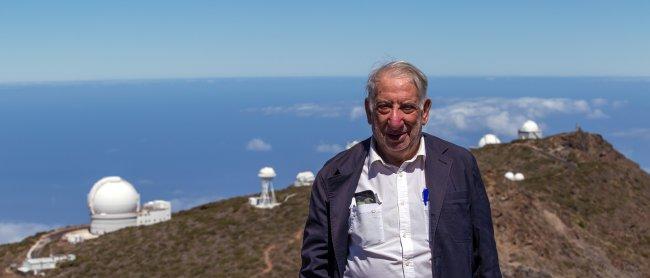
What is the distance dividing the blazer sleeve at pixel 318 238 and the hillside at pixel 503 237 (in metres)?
22.6

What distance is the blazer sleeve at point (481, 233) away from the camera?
541 centimetres

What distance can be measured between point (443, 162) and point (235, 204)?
150 feet

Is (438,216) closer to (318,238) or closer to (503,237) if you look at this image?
(318,238)

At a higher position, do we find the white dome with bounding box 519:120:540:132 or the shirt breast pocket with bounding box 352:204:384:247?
the white dome with bounding box 519:120:540:132

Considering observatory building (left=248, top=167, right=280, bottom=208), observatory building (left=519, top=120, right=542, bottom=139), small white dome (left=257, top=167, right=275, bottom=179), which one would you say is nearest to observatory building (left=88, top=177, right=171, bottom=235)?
observatory building (left=248, top=167, right=280, bottom=208)

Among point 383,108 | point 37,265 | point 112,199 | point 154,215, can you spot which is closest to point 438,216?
point 383,108

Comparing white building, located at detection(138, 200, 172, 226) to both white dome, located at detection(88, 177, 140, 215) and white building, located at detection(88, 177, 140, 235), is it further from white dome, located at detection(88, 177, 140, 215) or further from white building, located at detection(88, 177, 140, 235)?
white dome, located at detection(88, 177, 140, 215)

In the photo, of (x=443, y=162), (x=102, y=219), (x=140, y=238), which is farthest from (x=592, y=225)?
(x=443, y=162)

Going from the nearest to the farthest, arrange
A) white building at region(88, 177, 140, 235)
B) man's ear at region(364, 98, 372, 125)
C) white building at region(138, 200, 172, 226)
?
man's ear at region(364, 98, 372, 125) < white building at region(88, 177, 140, 235) < white building at region(138, 200, 172, 226)

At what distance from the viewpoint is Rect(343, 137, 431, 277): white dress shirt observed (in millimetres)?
5234

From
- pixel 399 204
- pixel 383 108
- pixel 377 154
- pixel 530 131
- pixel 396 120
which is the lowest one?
pixel 399 204

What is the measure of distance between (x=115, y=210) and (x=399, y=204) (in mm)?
47334

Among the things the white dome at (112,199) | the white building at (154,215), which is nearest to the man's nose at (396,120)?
the white building at (154,215)

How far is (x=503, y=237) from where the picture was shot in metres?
31.0
